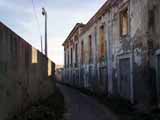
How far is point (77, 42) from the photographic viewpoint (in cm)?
2923

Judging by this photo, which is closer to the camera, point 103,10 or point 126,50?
point 126,50

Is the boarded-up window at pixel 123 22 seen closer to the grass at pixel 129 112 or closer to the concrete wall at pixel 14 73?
the grass at pixel 129 112

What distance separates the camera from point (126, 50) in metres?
13.2

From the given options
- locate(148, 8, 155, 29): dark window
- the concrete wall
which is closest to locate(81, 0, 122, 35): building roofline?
locate(148, 8, 155, 29): dark window

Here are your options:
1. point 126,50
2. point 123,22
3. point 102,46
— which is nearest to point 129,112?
point 126,50

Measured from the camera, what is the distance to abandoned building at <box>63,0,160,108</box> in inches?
413

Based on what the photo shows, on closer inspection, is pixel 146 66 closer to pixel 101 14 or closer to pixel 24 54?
pixel 24 54

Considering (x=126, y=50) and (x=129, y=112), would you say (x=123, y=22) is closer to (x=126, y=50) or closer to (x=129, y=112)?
(x=126, y=50)

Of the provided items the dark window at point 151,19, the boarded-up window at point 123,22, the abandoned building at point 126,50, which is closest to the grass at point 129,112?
the abandoned building at point 126,50

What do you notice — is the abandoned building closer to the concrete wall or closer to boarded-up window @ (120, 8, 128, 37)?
boarded-up window @ (120, 8, 128, 37)

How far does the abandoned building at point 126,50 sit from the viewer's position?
1048cm

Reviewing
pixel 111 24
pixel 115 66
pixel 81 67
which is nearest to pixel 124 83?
pixel 115 66

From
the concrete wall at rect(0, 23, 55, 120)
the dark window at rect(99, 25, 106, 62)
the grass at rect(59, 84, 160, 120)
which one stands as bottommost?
the grass at rect(59, 84, 160, 120)

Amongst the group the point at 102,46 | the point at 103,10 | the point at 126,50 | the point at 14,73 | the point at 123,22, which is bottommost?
the point at 14,73
